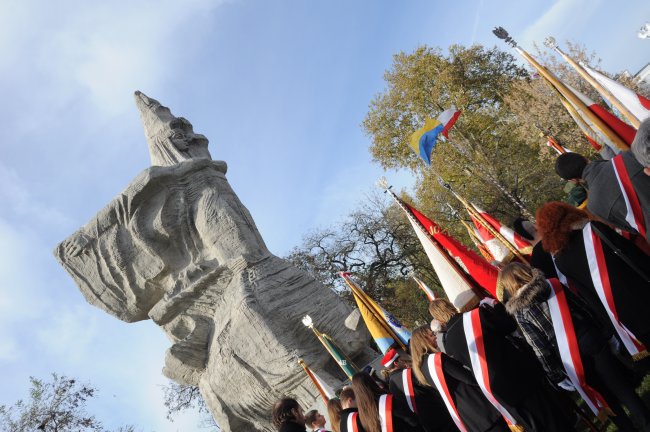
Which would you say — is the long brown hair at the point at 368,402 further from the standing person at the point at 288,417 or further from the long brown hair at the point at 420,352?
the standing person at the point at 288,417

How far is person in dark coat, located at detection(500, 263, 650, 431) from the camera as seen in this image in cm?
318

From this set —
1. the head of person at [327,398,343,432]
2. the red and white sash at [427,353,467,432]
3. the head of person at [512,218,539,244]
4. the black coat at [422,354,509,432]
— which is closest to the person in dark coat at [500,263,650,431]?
the black coat at [422,354,509,432]

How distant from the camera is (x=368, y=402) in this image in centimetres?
354

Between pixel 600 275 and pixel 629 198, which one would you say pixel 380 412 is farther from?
A: pixel 629 198

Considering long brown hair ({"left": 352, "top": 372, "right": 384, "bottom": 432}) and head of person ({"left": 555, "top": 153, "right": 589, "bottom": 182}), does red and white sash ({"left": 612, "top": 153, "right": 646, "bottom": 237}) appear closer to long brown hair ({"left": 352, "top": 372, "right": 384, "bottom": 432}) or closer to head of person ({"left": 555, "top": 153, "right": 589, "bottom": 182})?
head of person ({"left": 555, "top": 153, "right": 589, "bottom": 182})

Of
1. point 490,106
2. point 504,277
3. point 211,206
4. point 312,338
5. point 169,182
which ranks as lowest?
point 504,277

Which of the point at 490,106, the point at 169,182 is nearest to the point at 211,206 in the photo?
the point at 169,182

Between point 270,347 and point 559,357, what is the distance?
14.2 ft

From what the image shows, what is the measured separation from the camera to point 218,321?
7.64m

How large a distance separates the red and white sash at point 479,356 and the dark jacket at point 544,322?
0.92 feet

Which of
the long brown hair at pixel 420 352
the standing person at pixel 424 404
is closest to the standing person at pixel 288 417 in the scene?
the standing person at pixel 424 404

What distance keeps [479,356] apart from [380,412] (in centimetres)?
90

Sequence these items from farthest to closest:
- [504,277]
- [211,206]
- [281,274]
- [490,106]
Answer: [490,106] < [211,206] < [281,274] < [504,277]

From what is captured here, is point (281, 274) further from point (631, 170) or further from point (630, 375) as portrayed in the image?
point (631, 170)
